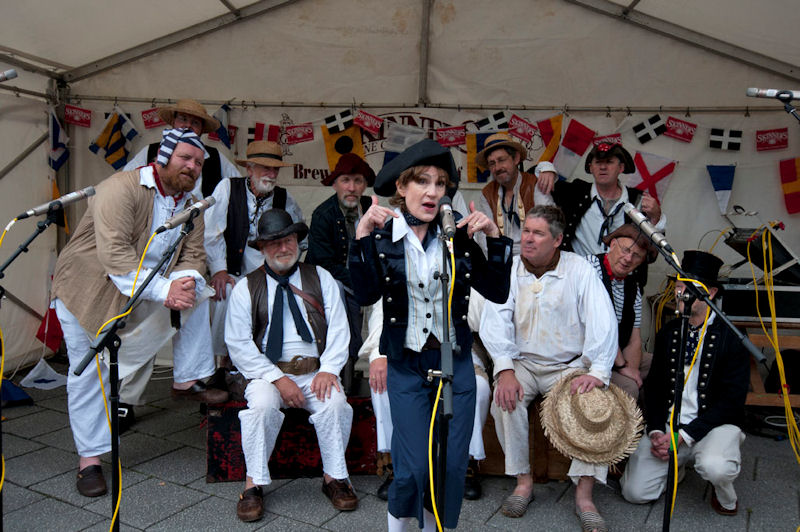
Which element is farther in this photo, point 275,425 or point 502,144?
point 502,144

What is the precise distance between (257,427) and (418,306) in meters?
1.42

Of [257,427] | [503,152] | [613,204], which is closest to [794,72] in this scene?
[613,204]

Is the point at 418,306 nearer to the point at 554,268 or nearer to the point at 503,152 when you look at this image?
the point at 554,268

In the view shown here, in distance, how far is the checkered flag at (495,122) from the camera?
5918mm

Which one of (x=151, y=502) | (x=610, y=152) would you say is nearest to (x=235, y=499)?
(x=151, y=502)

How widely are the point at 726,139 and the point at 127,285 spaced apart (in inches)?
197

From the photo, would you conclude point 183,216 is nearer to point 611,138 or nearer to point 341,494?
point 341,494

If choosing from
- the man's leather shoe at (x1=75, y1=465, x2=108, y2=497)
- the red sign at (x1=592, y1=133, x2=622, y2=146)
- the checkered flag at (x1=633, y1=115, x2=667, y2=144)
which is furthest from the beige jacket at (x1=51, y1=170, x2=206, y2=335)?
the checkered flag at (x1=633, y1=115, x2=667, y2=144)

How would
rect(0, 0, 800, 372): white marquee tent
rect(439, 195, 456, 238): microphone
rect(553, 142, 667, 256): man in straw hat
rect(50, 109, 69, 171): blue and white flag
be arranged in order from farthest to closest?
rect(50, 109, 69, 171): blue and white flag
rect(0, 0, 800, 372): white marquee tent
rect(553, 142, 667, 256): man in straw hat
rect(439, 195, 456, 238): microphone

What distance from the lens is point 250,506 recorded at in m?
3.47

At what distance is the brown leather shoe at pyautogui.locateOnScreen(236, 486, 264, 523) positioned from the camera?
3434 mm

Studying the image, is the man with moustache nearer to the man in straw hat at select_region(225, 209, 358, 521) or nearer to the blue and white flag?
the man in straw hat at select_region(225, 209, 358, 521)

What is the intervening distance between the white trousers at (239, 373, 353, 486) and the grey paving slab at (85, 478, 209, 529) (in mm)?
405

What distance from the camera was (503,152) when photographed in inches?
191
